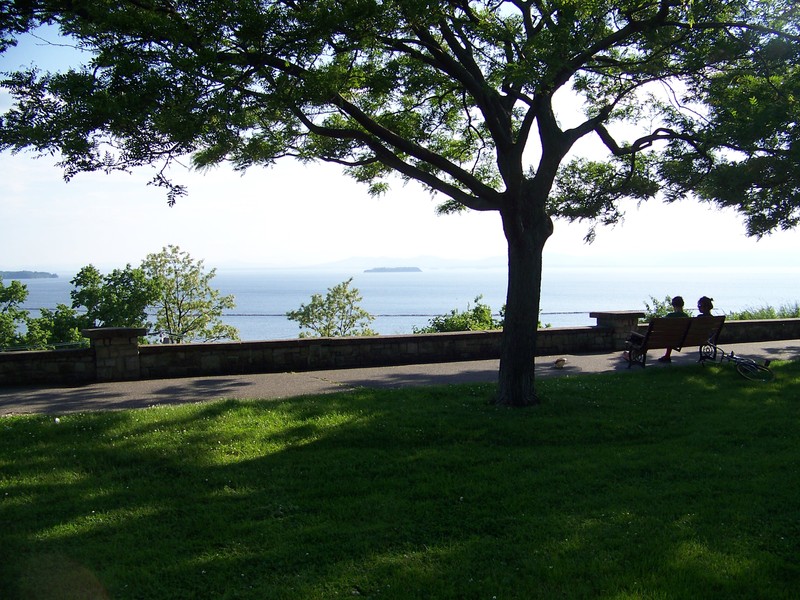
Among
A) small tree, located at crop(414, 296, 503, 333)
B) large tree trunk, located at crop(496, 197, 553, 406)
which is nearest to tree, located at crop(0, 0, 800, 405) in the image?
large tree trunk, located at crop(496, 197, 553, 406)

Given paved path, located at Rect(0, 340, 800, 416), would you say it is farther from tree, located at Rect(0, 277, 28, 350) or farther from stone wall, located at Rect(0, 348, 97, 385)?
tree, located at Rect(0, 277, 28, 350)

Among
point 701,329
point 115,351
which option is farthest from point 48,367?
point 701,329

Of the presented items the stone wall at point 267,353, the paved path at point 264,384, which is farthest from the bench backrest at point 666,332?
the stone wall at point 267,353

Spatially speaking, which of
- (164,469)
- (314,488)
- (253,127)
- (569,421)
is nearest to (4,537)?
(164,469)

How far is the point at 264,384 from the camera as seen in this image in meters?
12.0

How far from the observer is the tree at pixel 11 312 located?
115 ft

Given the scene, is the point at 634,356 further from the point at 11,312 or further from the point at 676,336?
the point at 11,312

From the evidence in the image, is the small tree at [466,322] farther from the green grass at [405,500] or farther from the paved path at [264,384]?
the green grass at [405,500]

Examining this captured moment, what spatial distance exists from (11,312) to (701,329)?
33.9m

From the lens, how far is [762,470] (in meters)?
6.82

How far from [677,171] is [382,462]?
840 centimetres

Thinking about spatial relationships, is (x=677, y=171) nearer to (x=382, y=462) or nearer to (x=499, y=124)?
(x=499, y=124)

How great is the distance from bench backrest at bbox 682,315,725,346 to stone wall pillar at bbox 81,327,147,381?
30.6ft

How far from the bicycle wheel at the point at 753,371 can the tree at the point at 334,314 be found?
2324cm
